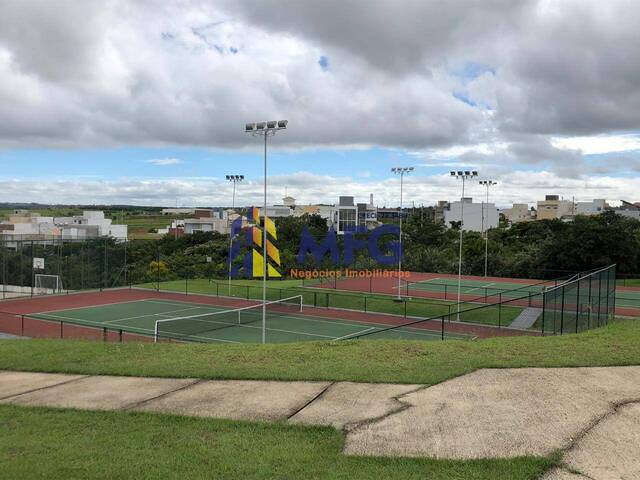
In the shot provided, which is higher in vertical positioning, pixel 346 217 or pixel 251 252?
pixel 346 217

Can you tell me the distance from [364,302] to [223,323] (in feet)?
33.1

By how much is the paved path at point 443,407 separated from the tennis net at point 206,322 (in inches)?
533

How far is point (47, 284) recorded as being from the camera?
4194 cm

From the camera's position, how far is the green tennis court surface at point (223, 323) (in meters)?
26.1

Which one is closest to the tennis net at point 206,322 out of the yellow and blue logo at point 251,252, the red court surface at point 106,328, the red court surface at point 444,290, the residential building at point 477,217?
the red court surface at point 106,328

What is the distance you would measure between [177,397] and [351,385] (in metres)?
2.73

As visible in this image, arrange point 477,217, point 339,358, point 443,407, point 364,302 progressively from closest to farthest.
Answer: point 443,407 < point 339,358 < point 364,302 < point 477,217

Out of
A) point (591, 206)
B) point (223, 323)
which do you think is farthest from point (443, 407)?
point (591, 206)

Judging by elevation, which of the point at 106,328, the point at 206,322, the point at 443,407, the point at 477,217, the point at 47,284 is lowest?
the point at 206,322

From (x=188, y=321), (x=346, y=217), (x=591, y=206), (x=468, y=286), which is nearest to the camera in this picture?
(x=188, y=321)

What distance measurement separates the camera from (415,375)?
9016 mm

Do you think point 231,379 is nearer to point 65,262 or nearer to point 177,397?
point 177,397

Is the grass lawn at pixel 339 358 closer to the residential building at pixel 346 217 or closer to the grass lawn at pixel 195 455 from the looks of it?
the grass lawn at pixel 195 455

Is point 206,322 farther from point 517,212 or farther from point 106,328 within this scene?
point 517,212
